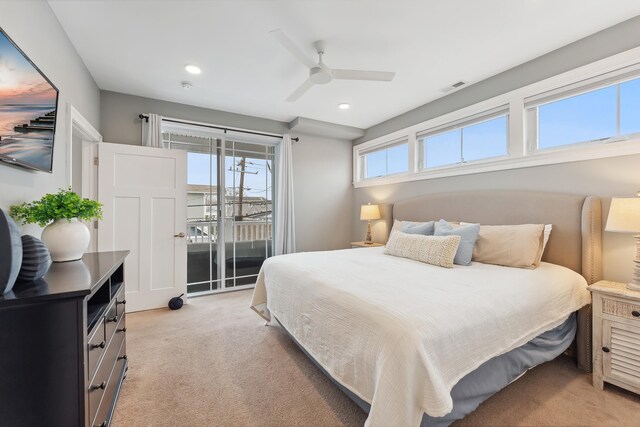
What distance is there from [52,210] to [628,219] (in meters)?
3.63

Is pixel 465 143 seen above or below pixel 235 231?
above

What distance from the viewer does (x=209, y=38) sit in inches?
94.9

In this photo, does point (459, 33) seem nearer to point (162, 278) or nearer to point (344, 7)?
point (344, 7)

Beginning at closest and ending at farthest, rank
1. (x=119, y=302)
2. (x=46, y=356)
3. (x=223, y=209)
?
(x=46, y=356)
(x=119, y=302)
(x=223, y=209)

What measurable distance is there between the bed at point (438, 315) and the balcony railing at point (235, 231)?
5.52 ft

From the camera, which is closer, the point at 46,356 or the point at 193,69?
the point at 46,356

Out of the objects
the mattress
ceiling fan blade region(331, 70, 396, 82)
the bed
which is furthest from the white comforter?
ceiling fan blade region(331, 70, 396, 82)

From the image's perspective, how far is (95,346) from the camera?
1.24m

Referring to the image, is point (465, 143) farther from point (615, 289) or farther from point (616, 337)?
point (616, 337)

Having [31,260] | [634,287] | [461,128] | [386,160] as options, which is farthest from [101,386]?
[386,160]

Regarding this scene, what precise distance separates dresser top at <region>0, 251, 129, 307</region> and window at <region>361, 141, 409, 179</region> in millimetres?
3831

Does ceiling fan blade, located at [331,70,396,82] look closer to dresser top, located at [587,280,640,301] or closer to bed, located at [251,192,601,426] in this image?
bed, located at [251,192,601,426]

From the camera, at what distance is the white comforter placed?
3.85 feet

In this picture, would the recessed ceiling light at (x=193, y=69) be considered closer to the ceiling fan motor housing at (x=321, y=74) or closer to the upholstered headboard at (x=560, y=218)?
the ceiling fan motor housing at (x=321, y=74)
